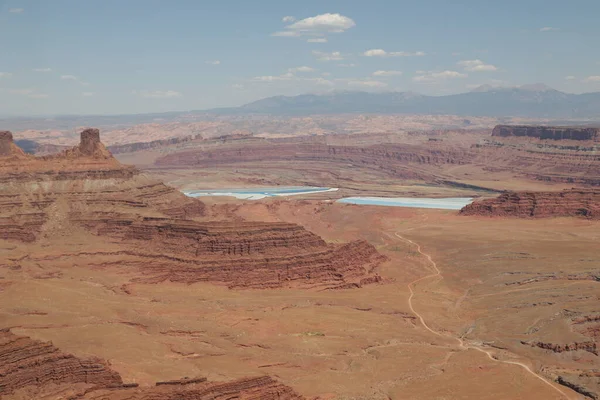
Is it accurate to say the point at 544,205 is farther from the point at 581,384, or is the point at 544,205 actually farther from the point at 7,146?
the point at 7,146

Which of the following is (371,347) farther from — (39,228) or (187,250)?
(39,228)

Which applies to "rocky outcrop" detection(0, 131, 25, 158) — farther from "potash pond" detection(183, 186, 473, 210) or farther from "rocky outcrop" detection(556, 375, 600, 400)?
"rocky outcrop" detection(556, 375, 600, 400)

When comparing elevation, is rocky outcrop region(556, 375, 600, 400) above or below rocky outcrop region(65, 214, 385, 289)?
below

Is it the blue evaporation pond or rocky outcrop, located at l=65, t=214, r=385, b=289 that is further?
the blue evaporation pond

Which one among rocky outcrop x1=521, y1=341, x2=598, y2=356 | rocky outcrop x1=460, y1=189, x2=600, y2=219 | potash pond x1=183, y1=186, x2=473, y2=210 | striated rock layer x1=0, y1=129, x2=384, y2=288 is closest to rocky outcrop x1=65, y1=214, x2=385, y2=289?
striated rock layer x1=0, y1=129, x2=384, y2=288

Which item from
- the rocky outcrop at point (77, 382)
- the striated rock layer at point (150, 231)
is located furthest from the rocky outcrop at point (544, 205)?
the rocky outcrop at point (77, 382)

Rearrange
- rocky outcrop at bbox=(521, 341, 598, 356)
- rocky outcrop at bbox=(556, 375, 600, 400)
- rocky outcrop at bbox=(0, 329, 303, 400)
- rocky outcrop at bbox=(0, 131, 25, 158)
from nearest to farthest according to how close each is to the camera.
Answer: rocky outcrop at bbox=(0, 329, 303, 400), rocky outcrop at bbox=(556, 375, 600, 400), rocky outcrop at bbox=(521, 341, 598, 356), rocky outcrop at bbox=(0, 131, 25, 158)

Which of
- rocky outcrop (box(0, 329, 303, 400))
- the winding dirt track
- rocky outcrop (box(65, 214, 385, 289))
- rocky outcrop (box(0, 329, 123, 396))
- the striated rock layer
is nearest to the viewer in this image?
rocky outcrop (box(0, 329, 303, 400))
